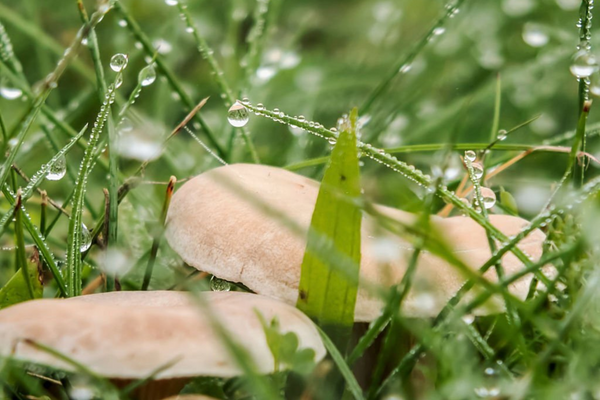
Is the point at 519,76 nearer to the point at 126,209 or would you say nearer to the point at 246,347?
the point at 126,209

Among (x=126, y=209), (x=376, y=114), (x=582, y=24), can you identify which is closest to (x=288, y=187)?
(x=126, y=209)

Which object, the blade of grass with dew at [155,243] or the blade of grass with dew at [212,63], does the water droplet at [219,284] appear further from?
the blade of grass with dew at [212,63]

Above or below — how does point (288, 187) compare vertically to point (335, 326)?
above

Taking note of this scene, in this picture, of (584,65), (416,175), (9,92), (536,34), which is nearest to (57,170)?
(9,92)

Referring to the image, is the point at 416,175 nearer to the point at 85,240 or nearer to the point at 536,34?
the point at 85,240

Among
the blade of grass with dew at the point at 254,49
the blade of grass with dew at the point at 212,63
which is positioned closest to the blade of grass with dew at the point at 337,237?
the blade of grass with dew at the point at 212,63
